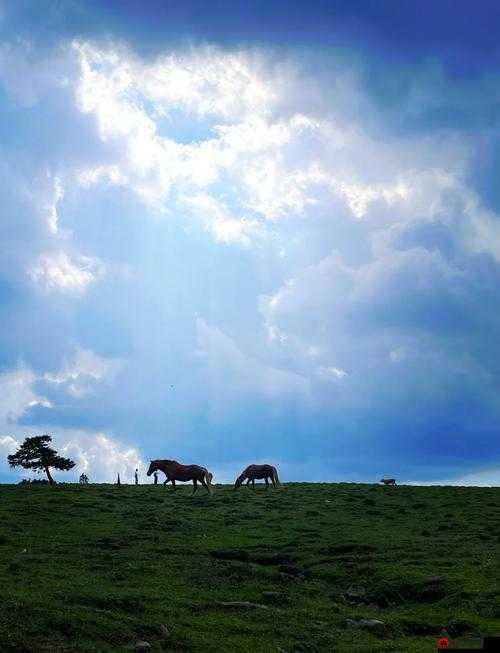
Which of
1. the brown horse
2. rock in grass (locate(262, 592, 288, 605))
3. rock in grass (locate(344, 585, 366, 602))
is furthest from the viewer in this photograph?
the brown horse

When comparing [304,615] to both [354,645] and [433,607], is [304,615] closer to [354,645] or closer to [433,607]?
[354,645]

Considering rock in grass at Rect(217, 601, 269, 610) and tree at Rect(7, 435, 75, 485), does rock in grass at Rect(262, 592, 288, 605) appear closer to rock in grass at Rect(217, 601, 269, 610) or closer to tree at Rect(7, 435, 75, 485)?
rock in grass at Rect(217, 601, 269, 610)

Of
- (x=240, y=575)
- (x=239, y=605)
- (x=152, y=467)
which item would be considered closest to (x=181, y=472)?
(x=152, y=467)

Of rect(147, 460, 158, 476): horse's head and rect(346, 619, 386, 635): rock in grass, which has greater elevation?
rect(147, 460, 158, 476): horse's head

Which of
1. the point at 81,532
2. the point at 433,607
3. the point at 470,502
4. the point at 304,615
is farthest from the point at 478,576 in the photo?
the point at 470,502

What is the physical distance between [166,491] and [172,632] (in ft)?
86.8

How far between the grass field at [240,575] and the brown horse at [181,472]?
21.2ft

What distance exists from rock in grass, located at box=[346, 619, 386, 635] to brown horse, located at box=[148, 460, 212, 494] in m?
24.3

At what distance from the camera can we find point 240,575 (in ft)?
63.9

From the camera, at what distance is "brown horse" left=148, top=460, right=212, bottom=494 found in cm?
4128

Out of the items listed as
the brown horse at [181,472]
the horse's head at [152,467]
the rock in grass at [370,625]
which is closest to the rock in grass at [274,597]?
the rock in grass at [370,625]

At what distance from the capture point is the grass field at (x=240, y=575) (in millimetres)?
13922

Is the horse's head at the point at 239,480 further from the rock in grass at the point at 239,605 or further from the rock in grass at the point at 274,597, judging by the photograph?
the rock in grass at the point at 239,605

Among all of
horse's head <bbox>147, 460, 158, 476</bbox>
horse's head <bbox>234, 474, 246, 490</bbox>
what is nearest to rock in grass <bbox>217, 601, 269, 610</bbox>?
horse's head <bbox>234, 474, 246, 490</bbox>
